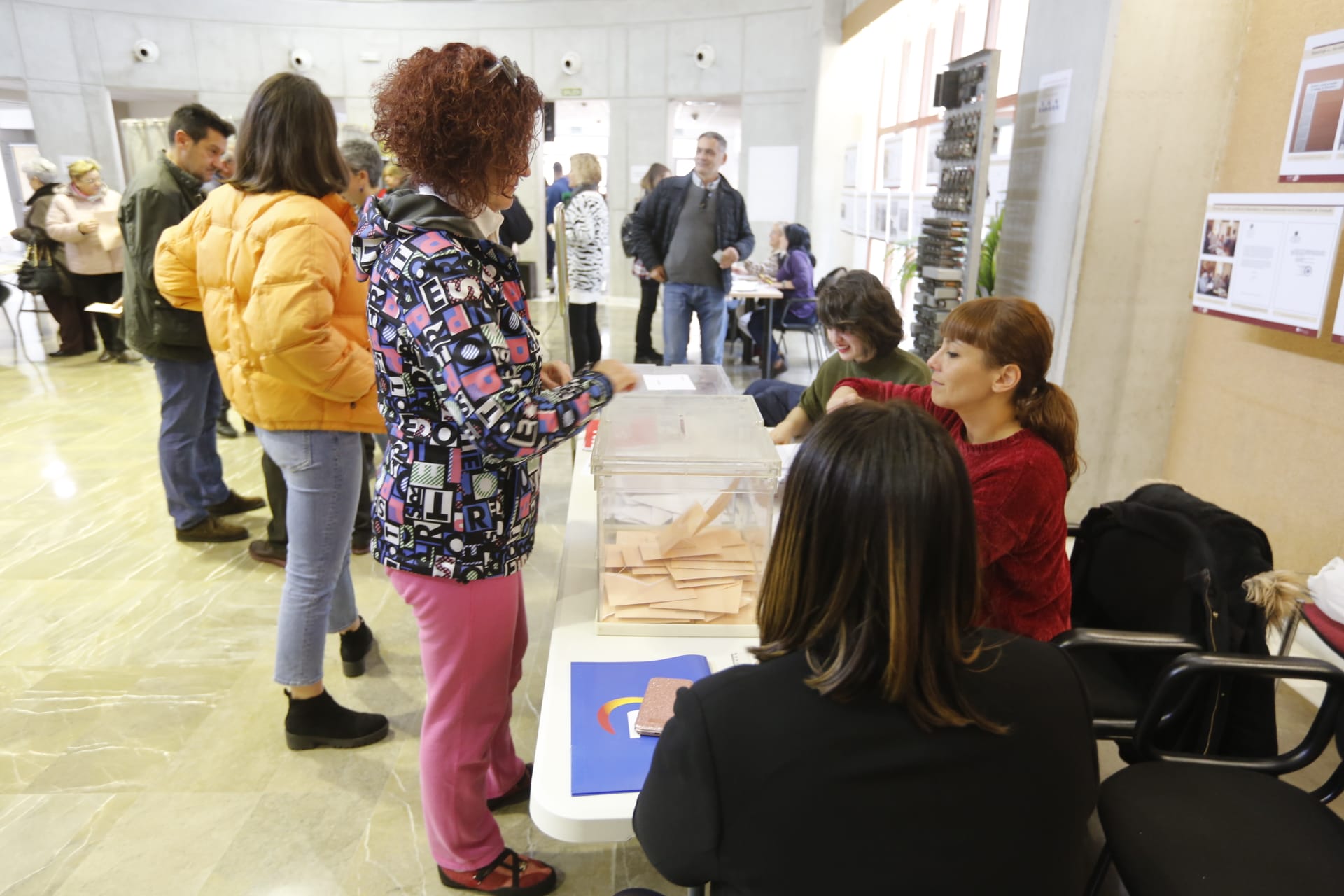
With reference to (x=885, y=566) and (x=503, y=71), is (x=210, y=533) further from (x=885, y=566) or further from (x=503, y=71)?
(x=885, y=566)

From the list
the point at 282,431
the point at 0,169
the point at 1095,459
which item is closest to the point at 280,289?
the point at 282,431

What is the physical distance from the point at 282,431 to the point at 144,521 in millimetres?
2359

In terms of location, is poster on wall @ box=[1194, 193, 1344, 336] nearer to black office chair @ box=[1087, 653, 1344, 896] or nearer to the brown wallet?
black office chair @ box=[1087, 653, 1344, 896]

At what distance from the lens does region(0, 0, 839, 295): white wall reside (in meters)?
10.4

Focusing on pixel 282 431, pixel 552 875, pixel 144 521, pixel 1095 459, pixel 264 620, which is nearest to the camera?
pixel 552 875

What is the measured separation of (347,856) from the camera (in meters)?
2.07

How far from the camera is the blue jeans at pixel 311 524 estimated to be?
225cm

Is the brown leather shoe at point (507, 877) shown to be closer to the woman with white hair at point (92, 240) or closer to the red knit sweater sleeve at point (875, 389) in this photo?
the red knit sweater sleeve at point (875, 389)

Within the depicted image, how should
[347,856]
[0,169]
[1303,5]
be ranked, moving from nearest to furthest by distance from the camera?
[347,856], [1303,5], [0,169]

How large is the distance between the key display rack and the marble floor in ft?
6.91

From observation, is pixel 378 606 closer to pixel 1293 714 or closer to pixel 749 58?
pixel 1293 714

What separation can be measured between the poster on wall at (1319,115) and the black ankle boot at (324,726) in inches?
129

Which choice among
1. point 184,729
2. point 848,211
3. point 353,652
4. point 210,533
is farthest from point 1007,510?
point 848,211

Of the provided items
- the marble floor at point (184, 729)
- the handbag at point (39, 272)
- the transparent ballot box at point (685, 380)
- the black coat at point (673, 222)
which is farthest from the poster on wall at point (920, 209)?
the handbag at point (39, 272)
